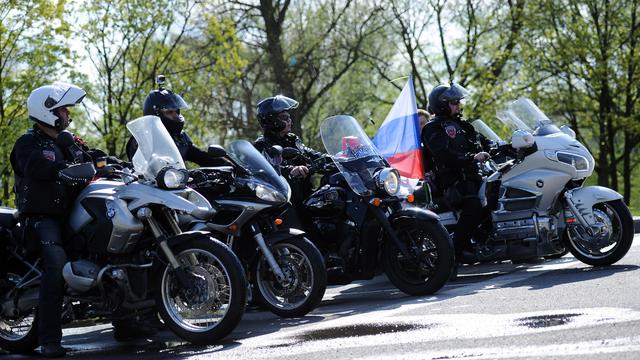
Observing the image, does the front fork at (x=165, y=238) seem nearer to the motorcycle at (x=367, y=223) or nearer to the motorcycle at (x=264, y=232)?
the motorcycle at (x=264, y=232)

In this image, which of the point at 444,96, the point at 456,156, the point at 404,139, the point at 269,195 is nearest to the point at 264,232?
the point at 269,195

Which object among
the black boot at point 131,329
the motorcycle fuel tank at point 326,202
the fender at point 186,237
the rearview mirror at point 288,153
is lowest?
the black boot at point 131,329

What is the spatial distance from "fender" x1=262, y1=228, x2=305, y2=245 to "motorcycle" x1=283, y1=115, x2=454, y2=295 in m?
1.04

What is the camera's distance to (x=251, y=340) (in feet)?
22.4

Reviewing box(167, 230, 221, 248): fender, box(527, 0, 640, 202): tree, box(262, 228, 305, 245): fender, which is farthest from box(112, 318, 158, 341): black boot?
box(527, 0, 640, 202): tree

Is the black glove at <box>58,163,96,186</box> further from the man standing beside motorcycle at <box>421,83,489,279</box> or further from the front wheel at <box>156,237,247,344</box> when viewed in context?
the man standing beside motorcycle at <box>421,83,489,279</box>

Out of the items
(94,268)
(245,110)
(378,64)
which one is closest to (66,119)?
(94,268)

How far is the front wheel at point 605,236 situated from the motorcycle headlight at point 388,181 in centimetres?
205

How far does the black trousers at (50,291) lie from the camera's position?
690 cm

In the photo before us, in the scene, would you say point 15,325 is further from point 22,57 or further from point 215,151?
point 22,57

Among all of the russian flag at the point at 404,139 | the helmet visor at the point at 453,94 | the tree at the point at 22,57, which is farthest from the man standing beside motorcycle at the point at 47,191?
the tree at the point at 22,57

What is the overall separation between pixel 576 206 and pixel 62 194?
4.92 meters

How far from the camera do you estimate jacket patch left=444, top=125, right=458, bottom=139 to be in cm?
1001

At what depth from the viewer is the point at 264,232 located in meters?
8.12
